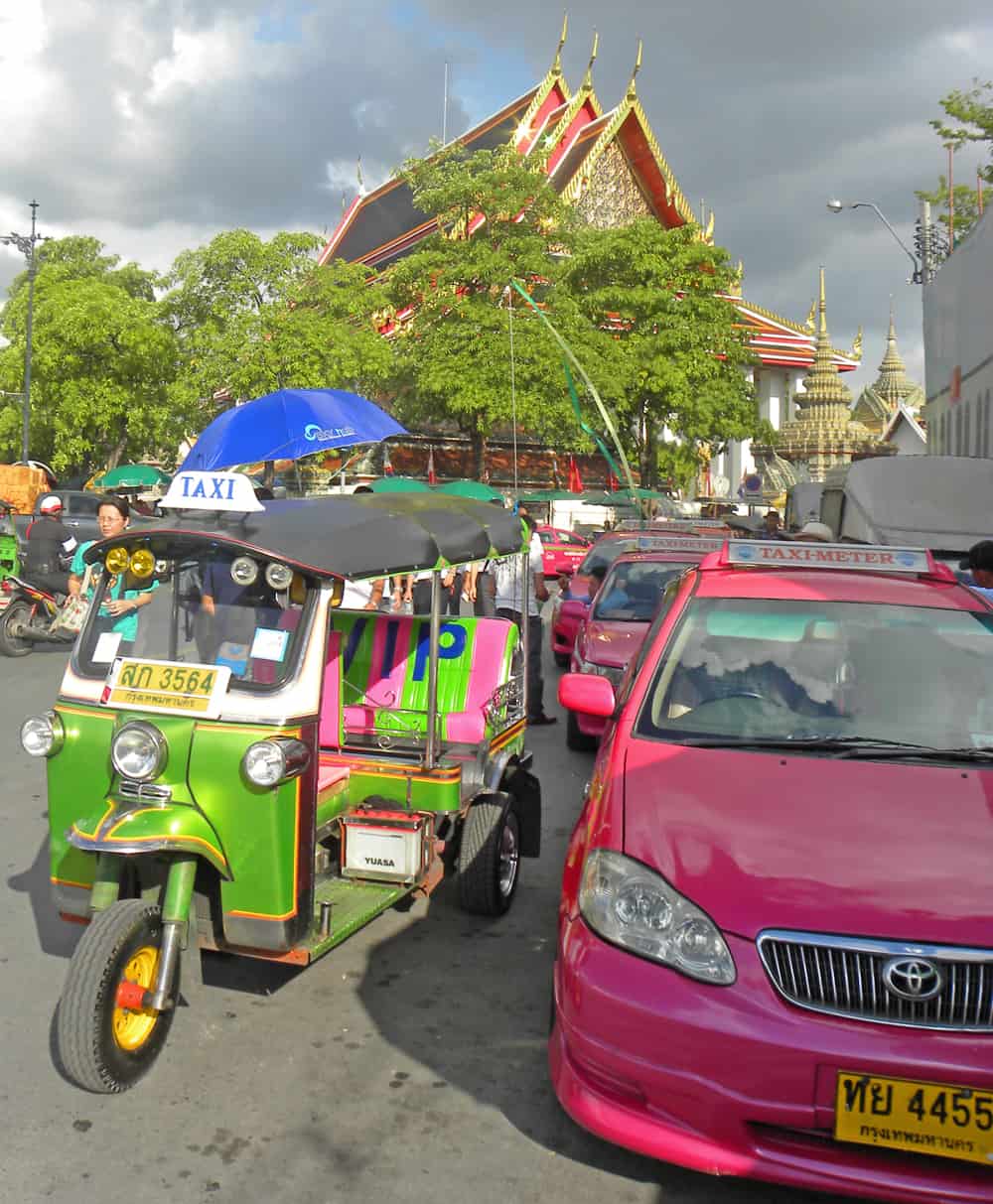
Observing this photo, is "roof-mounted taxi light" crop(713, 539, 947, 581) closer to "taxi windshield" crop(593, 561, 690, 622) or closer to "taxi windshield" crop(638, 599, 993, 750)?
"taxi windshield" crop(638, 599, 993, 750)

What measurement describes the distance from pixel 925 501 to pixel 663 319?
19.0m

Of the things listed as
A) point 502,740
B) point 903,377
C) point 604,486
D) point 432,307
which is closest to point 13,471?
point 432,307

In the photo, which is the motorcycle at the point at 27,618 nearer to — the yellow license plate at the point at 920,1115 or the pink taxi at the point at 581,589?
the pink taxi at the point at 581,589

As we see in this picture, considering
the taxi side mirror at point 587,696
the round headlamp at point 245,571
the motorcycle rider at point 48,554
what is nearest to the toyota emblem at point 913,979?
the taxi side mirror at point 587,696

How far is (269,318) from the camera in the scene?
27.4 m

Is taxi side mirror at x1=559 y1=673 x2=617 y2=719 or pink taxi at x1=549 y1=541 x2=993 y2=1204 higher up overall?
taxi side mirror at x1=559 y1=673 x2=617 y2=719

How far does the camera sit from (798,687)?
3932mm

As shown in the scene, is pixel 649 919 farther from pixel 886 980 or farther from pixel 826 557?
pixel 826 557

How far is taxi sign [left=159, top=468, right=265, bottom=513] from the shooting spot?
400 centimetres

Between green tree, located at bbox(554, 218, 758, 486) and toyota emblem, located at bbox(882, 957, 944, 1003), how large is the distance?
29.0 metres

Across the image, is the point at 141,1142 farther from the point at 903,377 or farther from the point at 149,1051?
the point at 903,377

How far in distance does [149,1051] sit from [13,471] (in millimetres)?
28228

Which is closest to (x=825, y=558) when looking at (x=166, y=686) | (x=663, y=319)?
(x=166, y=686)

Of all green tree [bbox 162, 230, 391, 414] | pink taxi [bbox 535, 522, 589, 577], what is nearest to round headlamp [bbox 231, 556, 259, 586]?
pink taxi [bbox 535, 522, 589, 577]
